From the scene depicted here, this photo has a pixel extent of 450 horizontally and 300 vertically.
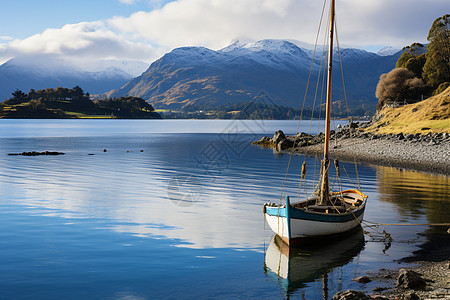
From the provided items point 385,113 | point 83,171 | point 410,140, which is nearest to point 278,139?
point 385,113

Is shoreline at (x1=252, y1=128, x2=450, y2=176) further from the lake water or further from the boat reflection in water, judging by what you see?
the boat reflection in water

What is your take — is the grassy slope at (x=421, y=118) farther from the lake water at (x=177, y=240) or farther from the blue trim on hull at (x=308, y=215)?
the blue trim on hull at (x=308, y=215)

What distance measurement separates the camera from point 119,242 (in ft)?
87.1

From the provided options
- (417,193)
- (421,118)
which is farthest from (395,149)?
(417,193)

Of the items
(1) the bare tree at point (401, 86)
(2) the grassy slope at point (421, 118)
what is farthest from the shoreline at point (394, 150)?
(1) the bare tree at point (401, 86)

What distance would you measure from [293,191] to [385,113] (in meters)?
86.6

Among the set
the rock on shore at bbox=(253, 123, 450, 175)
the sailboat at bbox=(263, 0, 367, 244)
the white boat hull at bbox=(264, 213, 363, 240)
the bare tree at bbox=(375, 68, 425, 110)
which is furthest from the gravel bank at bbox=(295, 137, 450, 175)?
the bare tree at bbox=(375, 68, 425, 110)

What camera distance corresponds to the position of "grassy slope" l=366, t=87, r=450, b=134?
87.8 metres

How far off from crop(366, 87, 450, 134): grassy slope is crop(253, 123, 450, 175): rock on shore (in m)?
5.81

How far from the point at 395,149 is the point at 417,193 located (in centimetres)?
3649

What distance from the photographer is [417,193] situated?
143 feet

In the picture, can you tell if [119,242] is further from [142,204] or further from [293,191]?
[293,191]

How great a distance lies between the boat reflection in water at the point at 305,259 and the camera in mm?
20625

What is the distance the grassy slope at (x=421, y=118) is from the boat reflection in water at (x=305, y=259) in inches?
2576
